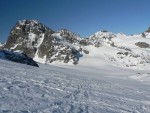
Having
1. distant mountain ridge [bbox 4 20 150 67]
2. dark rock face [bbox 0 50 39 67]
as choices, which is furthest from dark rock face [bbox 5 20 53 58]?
dark rock face [bbox 0 50 39 67]

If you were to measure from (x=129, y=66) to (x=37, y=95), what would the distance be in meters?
149

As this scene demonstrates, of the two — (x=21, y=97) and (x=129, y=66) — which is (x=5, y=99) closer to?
(x=21, y=97)

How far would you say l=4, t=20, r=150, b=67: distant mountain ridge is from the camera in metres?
164

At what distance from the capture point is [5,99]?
42.8 ft

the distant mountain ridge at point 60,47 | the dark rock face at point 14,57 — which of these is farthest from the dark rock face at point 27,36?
the dark rock face at point 14,57

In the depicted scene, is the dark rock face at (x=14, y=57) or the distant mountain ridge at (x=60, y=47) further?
the distant mountain ridge at (x=60, y=47)

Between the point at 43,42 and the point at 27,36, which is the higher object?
the point at 27,36

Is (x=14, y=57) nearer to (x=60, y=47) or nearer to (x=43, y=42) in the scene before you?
(x=60, y=47)

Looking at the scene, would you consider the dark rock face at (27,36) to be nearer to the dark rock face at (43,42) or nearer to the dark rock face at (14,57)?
the dark rock face at (43,42)

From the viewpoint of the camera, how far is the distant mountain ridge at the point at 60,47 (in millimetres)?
164375

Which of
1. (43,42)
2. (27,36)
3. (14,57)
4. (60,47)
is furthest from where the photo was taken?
(27,36)

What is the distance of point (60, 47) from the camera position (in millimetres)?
165750

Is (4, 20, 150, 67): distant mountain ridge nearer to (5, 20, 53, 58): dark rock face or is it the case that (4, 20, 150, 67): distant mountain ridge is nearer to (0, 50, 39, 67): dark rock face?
(5, 20, 53, 58): dark rock face

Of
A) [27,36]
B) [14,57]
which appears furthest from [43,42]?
[14,57]
